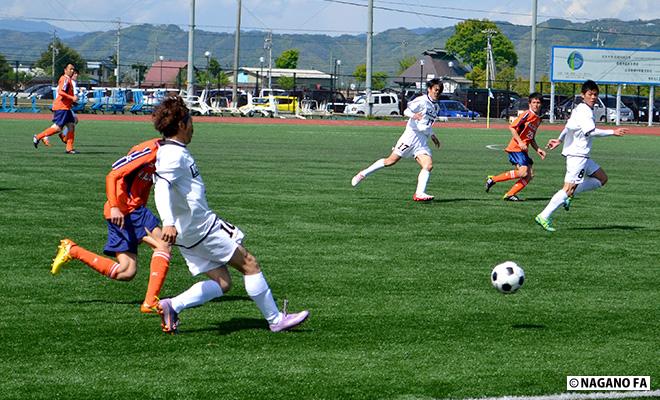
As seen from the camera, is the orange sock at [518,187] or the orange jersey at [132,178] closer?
the orange jersey at [132,178]

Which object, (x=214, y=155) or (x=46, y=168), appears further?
(x=214, y=155)

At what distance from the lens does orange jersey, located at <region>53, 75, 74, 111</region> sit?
80.5 feet

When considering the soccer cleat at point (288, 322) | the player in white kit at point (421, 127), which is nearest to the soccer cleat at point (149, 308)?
the soccer cleat at point (288, 322)

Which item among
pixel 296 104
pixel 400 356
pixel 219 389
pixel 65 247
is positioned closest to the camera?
pixel 219 389

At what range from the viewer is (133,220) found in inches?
343

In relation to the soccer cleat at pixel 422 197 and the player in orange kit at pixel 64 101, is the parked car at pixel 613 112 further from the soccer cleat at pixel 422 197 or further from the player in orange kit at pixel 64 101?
the soccer cleat at pixel 422 197

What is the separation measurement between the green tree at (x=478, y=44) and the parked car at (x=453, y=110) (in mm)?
95966

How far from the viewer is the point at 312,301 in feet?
30.4

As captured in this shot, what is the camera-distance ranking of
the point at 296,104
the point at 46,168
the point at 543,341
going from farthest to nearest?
the point at 296,104
the point at 46,168
the point at 543,341

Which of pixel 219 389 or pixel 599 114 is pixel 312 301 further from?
pixel 599 114

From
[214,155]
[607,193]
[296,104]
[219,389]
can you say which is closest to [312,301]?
[219,389]

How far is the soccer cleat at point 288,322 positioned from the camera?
316 inches

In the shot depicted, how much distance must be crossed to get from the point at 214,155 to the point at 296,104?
138ft

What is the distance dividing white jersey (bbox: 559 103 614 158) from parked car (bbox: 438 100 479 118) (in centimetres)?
5397
